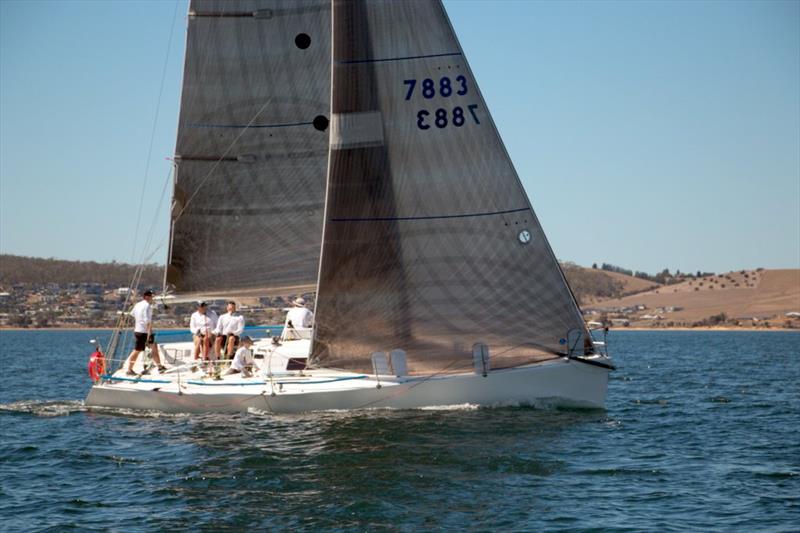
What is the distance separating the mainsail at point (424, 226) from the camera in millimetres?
21641

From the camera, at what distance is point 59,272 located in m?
164

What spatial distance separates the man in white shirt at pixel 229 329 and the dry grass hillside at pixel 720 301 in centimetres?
11795

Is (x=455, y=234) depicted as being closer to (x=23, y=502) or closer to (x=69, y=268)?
(x=23, y=502)

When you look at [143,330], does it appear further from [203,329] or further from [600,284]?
[600,284]

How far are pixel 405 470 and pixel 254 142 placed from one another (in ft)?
35.9

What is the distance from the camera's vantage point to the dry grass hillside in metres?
138

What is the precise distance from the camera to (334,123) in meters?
22.2

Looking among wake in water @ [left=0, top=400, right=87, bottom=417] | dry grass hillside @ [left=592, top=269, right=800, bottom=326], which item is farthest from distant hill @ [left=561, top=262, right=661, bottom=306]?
wake in water @ [left=0, top=400, right=87, bottom=417]

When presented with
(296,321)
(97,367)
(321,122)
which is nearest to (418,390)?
(296,321)

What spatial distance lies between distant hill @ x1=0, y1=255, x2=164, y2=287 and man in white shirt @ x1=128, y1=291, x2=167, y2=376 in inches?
5087

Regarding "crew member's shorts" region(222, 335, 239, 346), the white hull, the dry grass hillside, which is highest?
the dry grass hillside

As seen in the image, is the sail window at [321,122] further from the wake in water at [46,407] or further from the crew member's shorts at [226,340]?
the wake in water at [46,407]

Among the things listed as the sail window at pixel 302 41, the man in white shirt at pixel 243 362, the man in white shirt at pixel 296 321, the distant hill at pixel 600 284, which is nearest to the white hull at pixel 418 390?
the man in white shirt at pixel 243 362

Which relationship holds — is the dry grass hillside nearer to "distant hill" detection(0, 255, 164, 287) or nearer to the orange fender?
"distant hill" detection(0, 255, 164, 287)
